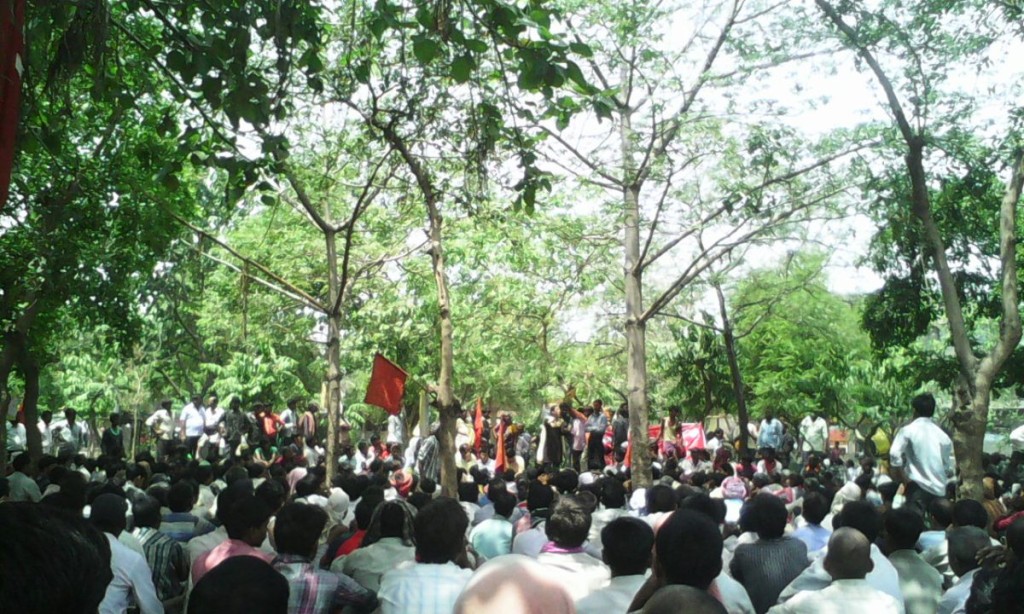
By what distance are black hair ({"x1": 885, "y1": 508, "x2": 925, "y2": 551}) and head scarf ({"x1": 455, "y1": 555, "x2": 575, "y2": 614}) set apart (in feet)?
10.6

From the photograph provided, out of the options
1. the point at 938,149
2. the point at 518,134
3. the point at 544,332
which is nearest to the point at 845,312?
the point at 544,332

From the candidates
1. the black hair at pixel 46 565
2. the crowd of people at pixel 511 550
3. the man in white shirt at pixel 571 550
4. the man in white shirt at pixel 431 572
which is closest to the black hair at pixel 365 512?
the crowd of people at pixel 511 550

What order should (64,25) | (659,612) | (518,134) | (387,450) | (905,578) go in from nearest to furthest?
1. (659,612)
2. (905,578)
3. (64,25)
4. (518,134)
5. (387,450)

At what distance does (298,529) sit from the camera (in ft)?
16.5

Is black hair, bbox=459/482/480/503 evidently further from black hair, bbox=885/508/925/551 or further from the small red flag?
the small red flag

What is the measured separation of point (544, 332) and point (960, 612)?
2176 cm

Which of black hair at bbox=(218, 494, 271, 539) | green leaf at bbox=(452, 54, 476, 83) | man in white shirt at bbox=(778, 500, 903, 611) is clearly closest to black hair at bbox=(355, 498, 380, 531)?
black hair at bbox=(218, 494, 271, 539)

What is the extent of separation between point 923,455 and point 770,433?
479 inches

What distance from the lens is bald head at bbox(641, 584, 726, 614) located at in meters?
3.12

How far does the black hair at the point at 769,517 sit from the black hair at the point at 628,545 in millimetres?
1682

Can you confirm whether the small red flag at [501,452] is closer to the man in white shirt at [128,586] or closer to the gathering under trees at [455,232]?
the gathering under trees at [455,232]

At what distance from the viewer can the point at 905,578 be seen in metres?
6.28

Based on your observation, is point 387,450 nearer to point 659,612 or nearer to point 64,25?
point 64,25

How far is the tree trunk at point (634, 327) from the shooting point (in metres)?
14.8
